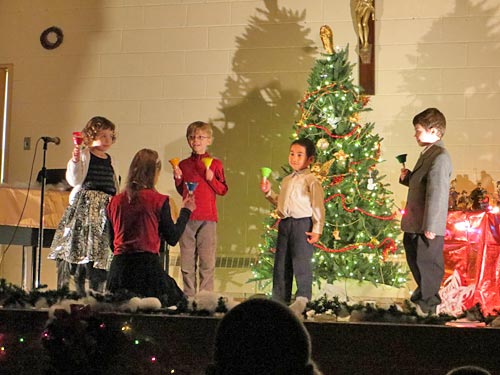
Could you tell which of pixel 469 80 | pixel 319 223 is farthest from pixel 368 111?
pixel 319 223

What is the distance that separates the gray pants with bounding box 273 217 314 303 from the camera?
561 centimetres

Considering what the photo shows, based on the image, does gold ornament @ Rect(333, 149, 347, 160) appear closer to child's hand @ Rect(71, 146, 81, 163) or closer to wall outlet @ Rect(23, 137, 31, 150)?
child's hand @ Rect(71, 146, 81, 163)

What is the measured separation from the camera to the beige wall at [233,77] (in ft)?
25.1

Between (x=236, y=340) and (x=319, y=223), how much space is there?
4091 millimetres

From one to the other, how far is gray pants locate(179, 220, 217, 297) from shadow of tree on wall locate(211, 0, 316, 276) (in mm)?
1944

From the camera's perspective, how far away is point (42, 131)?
8.52m

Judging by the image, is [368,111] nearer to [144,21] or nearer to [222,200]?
[222,200]

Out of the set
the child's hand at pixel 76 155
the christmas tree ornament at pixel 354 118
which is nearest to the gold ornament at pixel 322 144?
the christmas tree ornament at pixel 354 118

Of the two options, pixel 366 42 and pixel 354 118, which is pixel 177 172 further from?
pixel 366 42

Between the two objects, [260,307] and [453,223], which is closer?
[260,307]

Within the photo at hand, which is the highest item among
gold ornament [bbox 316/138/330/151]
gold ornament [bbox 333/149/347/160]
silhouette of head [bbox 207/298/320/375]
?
gold ornament [bbox 316/138/330/151]

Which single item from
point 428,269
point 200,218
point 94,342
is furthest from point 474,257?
point 94,342

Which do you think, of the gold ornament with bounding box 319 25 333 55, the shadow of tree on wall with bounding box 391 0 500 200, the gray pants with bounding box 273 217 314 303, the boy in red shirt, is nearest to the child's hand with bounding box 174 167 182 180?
the boy in red shirt

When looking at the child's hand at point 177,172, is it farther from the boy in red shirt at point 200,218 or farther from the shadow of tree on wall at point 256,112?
the shadow of tree on wall at point 256,112
